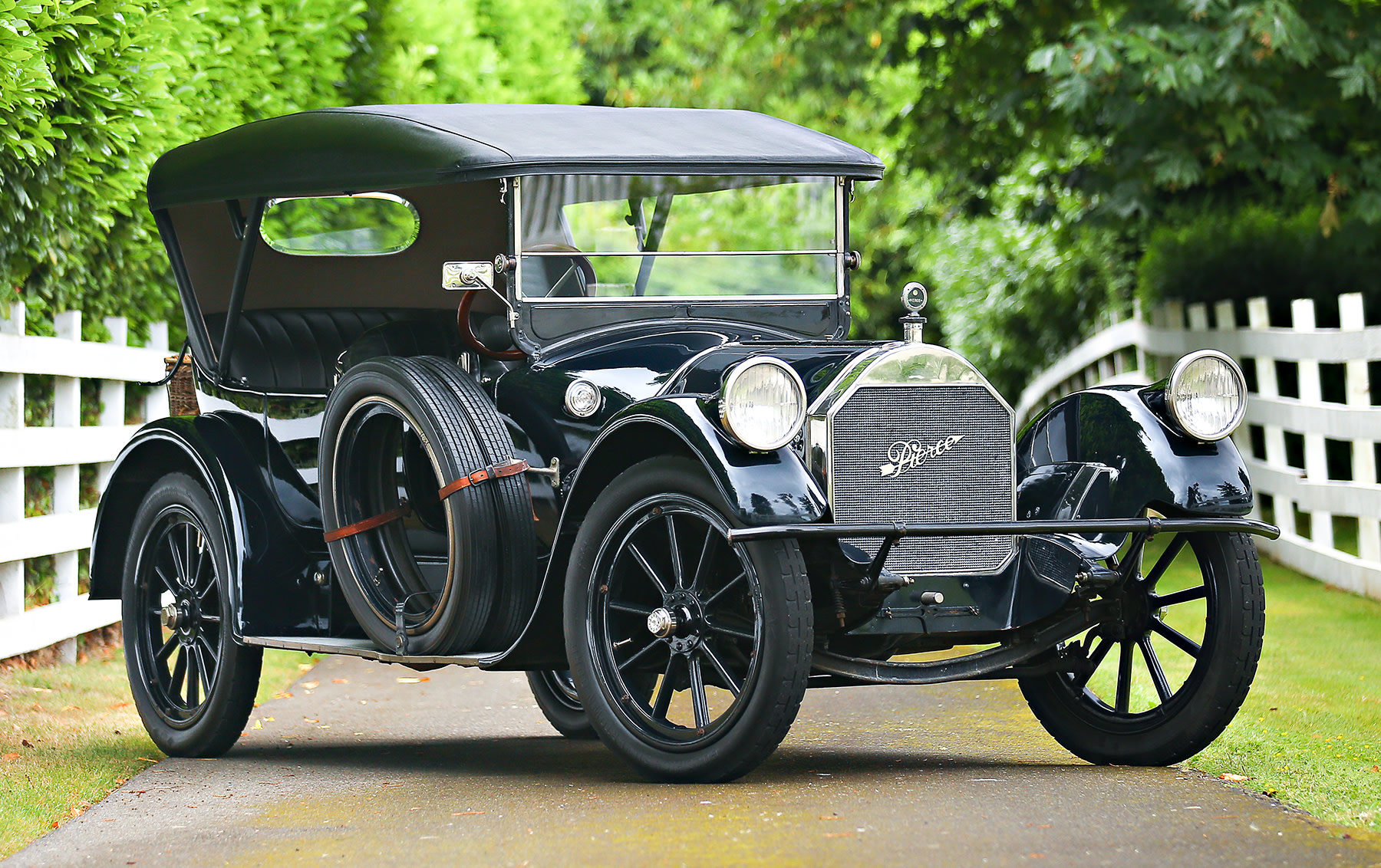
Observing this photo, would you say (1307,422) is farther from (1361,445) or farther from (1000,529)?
(1000,529)

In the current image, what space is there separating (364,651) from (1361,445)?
22.0 feet

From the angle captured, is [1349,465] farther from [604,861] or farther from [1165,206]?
[604,861]

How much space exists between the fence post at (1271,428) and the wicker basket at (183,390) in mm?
7263

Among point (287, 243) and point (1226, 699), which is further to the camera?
point (287, 243)

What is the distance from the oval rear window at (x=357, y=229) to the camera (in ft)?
23.6

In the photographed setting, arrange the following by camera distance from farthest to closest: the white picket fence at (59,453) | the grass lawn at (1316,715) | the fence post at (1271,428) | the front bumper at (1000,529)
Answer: the fence post at (1271,428)
the white picket fence at (59,453)
the grass lawn at (1316,715)
the front bumper at (1000,529)

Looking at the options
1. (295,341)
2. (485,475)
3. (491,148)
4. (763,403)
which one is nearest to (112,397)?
(295,341)

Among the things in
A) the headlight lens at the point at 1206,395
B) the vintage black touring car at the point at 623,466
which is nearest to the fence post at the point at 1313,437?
the vintage black touring car at the point at 623,466

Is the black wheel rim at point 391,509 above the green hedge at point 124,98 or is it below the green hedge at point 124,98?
below

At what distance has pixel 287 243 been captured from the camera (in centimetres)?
747

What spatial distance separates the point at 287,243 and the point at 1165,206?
25.5 ft

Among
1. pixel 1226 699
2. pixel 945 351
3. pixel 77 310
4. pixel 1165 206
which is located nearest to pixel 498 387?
pixel 945 351

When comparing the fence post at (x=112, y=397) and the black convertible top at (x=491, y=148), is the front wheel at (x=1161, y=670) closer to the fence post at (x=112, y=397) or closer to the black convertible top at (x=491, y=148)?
the black convertible top at (x=491, y=148)

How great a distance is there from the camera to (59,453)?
8.55 m
